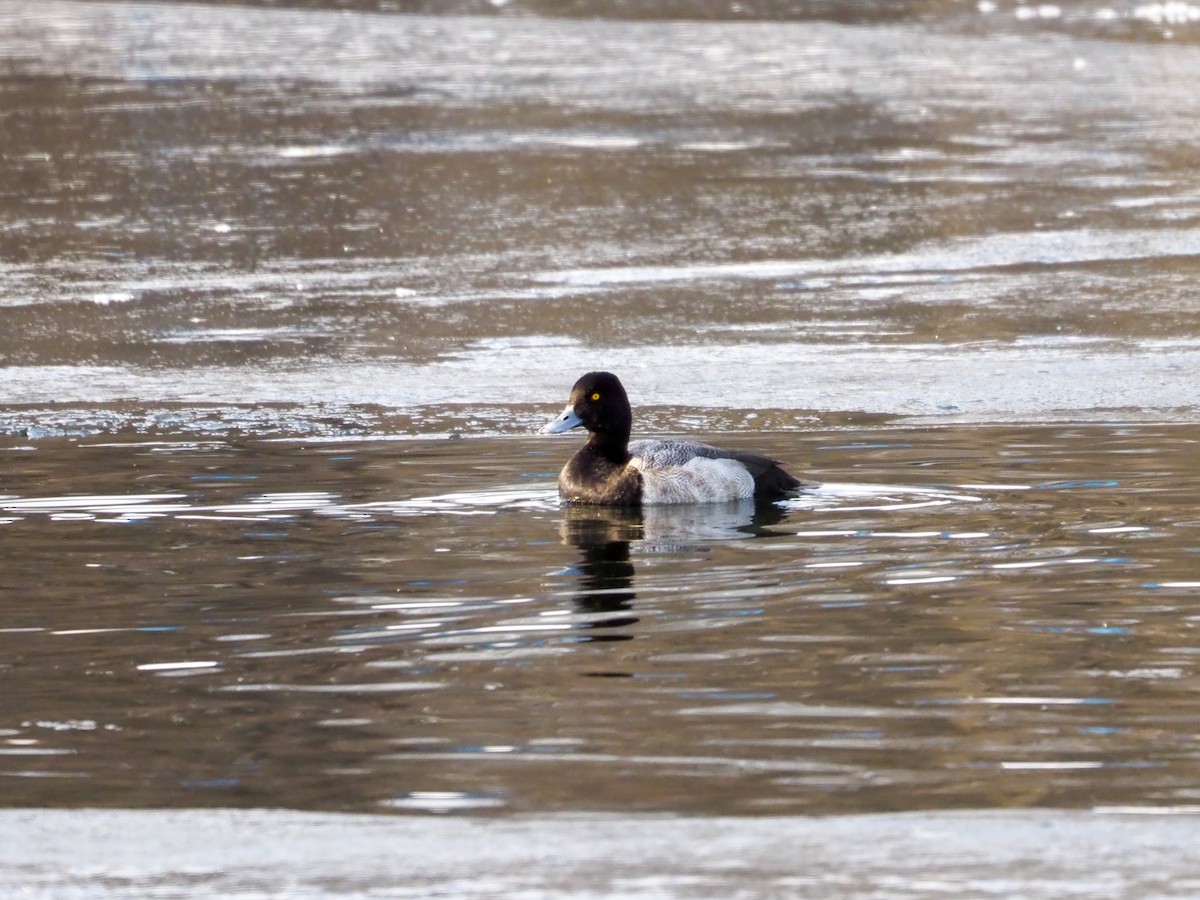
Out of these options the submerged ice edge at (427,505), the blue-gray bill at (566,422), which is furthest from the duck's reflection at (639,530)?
the blue-gray bill at (566,422)

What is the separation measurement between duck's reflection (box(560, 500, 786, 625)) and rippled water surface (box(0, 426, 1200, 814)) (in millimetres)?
23

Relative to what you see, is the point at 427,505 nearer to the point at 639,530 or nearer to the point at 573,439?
the point at 639,530

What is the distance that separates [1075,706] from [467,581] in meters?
2.38

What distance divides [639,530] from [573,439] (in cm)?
185

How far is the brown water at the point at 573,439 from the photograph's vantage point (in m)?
5.77

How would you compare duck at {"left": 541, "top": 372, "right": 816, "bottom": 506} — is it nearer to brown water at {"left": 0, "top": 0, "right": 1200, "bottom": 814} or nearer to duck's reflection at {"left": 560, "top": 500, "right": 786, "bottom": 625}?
duck's reflection at {"left": 560, "top": 500, "right": 786, "bottom": 625}

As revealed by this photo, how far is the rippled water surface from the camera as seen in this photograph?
5.46 m

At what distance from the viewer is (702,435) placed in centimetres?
1050

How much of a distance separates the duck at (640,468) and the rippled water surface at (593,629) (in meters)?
0.13

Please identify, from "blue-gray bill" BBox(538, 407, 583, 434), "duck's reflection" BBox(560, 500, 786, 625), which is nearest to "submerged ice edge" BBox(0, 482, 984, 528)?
"duck's reflection" BBox(560, 500, 786, 625)

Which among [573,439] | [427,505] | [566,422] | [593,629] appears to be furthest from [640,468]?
[593,629]

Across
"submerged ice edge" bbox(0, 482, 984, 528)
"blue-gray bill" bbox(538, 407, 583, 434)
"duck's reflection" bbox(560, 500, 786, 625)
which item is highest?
"blue-gray bill" bbox(538, 407, 583, 434)

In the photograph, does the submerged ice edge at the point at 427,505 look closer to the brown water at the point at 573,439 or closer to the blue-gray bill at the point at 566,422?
the brown water at the point at 573,439

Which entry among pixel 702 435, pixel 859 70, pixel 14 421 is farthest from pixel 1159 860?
pixel 859 70
